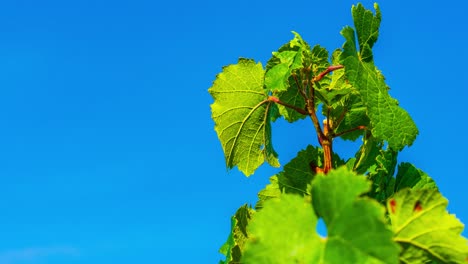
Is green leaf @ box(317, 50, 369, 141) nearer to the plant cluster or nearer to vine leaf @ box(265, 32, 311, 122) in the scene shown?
the plant cluster

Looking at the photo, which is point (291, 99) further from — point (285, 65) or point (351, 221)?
point (351, 221)

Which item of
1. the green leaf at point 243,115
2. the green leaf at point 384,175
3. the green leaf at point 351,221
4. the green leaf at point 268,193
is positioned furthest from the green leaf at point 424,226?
the green leaf at point 243,115

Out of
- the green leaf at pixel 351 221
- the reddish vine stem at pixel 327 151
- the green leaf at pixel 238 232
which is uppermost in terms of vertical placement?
the reddish vine stem at pixel 327 151

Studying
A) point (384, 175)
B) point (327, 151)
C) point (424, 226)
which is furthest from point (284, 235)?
point (384, 175)

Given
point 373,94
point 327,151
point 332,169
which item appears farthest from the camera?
point 327,151

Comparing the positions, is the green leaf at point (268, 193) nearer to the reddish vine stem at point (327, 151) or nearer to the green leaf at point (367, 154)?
the reddish vine stem at point (327, 151)

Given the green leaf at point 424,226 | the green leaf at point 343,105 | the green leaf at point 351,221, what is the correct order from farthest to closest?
the green leaf at point 343,105, the green leaf at point 424,226, the green leaf at point 351,221

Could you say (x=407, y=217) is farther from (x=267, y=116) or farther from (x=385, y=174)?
(x=267, y=116)
